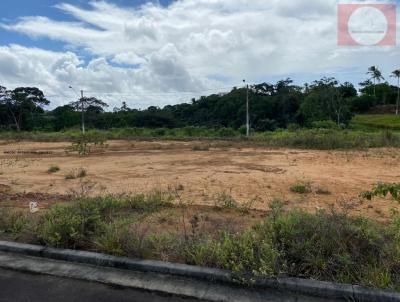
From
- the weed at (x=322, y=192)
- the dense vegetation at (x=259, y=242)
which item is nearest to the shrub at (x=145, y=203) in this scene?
the dense vegetation at (x=259, y=242)

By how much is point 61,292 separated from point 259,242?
1.74m

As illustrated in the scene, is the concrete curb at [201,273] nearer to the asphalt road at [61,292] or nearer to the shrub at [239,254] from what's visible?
the shrub at [239,254]

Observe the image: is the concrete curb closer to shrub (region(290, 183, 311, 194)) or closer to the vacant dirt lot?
the vacant dirt lot

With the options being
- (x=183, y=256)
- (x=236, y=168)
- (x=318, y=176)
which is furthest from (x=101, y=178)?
(x=183, y=256)

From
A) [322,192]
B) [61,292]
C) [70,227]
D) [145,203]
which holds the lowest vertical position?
[322,192]

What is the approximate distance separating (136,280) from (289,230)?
1.45m

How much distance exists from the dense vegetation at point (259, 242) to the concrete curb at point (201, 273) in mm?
84

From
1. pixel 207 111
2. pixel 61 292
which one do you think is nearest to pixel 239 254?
pixel 61 292

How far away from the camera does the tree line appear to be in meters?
48.3

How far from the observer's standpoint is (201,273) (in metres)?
3.36

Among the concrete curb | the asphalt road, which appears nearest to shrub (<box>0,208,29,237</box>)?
the concrete curb

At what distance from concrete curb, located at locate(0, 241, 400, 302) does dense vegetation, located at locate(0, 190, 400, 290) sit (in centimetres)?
8

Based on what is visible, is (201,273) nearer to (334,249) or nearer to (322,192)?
(334,249)

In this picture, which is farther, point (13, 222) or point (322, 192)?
point (322, 192)
